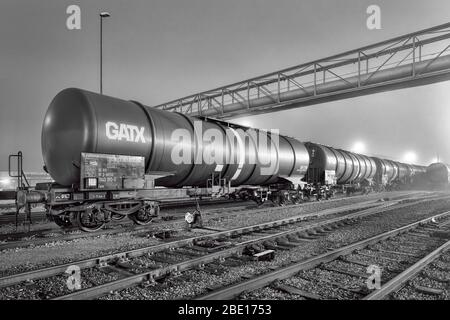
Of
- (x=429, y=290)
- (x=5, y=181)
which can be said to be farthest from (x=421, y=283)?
(x=5, y=181)

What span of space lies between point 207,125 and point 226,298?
7.71 m

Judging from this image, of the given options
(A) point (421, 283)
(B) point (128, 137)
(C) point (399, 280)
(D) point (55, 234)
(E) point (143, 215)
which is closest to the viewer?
(C) point (399, 280)

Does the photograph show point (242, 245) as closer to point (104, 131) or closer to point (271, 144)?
point (104, 131)

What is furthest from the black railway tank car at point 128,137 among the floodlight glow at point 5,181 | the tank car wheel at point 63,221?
the floodlight glow at point 5,181

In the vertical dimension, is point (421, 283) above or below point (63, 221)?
below

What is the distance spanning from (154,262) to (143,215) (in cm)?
377

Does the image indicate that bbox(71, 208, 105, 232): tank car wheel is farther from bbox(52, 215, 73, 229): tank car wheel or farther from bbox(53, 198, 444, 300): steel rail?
bbox(53, 198, 444, 300): steel rail

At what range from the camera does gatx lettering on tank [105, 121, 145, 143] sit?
26.2 feet

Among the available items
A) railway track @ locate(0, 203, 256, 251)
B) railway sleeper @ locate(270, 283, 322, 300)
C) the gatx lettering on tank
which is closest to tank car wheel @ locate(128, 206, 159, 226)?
railway track @ locate(0, 203, 256, 251)

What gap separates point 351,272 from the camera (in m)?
5.40

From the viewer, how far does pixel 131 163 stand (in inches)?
335

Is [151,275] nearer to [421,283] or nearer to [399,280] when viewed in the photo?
[399,280]

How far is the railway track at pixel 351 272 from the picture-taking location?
14.5 feet
